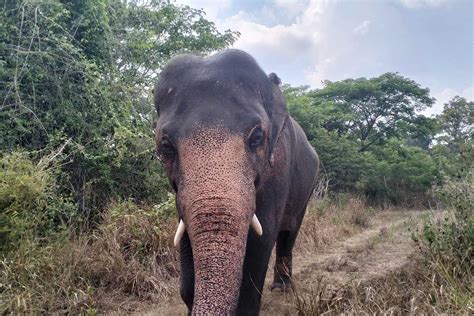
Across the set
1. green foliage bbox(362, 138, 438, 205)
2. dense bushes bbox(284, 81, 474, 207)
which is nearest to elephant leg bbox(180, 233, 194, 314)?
dense bushes bbox(284, 81, 474, 207)

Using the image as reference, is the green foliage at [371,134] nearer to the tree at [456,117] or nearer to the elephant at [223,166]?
the tree at [456,117]

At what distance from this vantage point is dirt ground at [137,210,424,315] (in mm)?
5113

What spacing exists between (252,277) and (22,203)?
2.92 meters

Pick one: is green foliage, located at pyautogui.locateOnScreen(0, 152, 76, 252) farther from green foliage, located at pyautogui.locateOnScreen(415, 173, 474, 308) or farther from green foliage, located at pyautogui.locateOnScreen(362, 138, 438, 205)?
green foliage, located at pyautogui.locateOnScreen(362, 138, 438, 205)

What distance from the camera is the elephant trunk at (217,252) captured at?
7.73 feet

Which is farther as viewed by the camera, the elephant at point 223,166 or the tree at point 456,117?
the tree at point 456,117

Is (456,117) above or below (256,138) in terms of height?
above

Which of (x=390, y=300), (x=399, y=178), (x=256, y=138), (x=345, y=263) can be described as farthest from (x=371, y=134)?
(x=256, y=138)

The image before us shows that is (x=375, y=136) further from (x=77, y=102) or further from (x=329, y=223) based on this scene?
(x=77, y=102)

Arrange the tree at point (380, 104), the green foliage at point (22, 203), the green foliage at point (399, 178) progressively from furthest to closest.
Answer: the tree at point (380, 104) → the green foliage at point (399, 178) → the green foliage at point (22, 203)

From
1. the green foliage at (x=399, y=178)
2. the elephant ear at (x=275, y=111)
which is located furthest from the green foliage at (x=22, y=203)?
the green foliage at (x=399, y=178)

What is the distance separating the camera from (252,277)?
3.70 meters

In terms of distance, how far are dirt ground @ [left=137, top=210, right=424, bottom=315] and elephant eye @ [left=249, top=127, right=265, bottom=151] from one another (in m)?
1.67

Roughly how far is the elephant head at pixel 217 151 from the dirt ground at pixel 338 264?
1.75 meters
